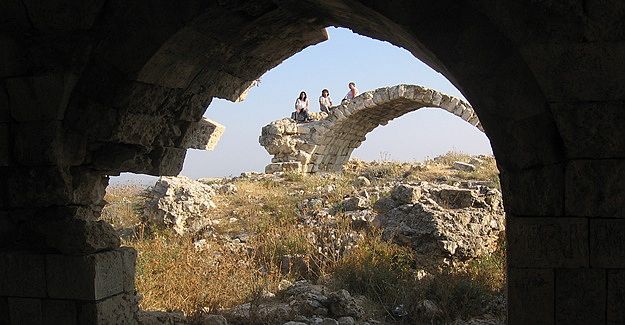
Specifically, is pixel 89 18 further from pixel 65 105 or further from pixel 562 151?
pixel 562 151

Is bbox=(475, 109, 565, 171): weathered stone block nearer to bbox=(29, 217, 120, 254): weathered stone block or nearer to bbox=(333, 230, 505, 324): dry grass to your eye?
bbox=(29, 217, 120, 254): weathered stone block

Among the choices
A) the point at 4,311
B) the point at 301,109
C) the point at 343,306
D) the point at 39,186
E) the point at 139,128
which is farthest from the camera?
the point at 301,109

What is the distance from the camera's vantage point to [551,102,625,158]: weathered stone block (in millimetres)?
2939

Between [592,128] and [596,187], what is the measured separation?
302 mm

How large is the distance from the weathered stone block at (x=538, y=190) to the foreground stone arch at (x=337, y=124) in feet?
38.3

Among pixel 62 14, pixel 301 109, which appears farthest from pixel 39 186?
pixel 301 109

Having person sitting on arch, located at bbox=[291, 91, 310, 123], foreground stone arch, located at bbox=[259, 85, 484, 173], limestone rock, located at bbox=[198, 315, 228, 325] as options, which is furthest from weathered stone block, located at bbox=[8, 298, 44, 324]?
person sitting on arch, located at bbox=[291, 91, 310, 123]

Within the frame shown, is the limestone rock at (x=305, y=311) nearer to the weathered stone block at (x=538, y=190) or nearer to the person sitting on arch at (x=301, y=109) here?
the weathered stone block at (x=538, y=190)

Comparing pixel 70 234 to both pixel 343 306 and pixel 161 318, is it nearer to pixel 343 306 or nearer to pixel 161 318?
pixel 161 318

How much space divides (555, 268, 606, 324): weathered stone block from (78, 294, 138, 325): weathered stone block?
9.58ft

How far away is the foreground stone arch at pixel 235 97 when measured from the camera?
2.97m

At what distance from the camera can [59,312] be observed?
13.4ft

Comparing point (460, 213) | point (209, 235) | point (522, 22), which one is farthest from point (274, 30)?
point (209, 235)

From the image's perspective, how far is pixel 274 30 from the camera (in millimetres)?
4410
